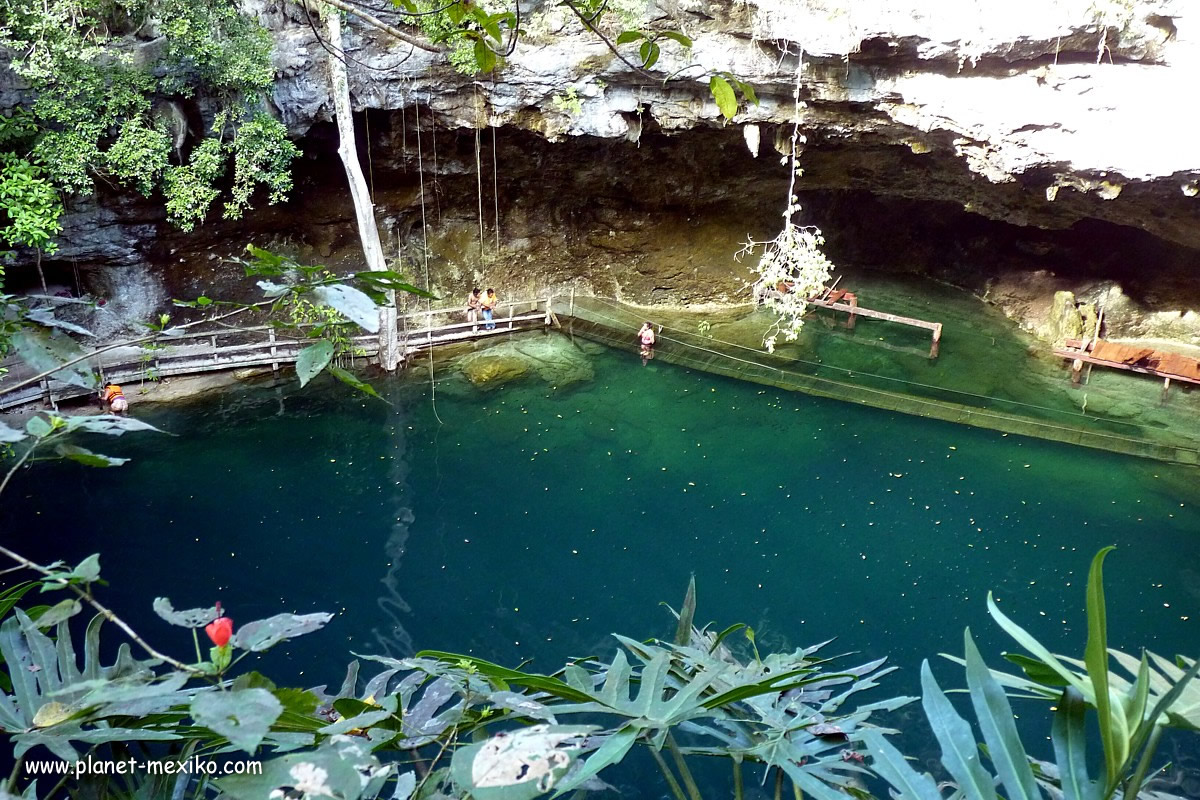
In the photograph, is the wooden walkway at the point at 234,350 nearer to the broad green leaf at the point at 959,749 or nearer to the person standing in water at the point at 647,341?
the person standing in water at the point at 647,341

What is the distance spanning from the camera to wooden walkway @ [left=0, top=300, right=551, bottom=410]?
6.82m

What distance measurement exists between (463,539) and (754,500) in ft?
7.20

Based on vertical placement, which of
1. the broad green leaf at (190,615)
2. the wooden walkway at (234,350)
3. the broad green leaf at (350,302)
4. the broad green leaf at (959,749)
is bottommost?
the wooden walkway at (234,350)

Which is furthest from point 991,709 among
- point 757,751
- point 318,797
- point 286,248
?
point 286,248

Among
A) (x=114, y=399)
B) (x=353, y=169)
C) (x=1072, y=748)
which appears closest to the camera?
(x=1072, y=748)

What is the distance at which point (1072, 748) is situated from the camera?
75cm

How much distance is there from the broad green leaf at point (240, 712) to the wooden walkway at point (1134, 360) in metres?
8.67

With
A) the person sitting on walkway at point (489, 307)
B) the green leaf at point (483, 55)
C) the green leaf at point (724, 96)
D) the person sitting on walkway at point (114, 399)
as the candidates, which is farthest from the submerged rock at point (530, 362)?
the green leaf at point (724, 96)

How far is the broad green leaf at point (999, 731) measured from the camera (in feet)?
2.51

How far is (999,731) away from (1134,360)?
27.6 ft

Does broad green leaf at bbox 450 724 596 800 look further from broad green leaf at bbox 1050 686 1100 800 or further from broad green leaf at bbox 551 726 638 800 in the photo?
broad green leaf at bbox 1050 686 1100 800

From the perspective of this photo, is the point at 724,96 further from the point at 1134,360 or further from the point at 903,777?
the point at 1134,360

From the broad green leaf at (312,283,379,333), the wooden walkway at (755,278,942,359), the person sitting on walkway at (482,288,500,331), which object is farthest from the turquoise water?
the broad green leaf at (312,283,379,333)

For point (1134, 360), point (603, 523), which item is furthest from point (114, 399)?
point (1134, 360)
